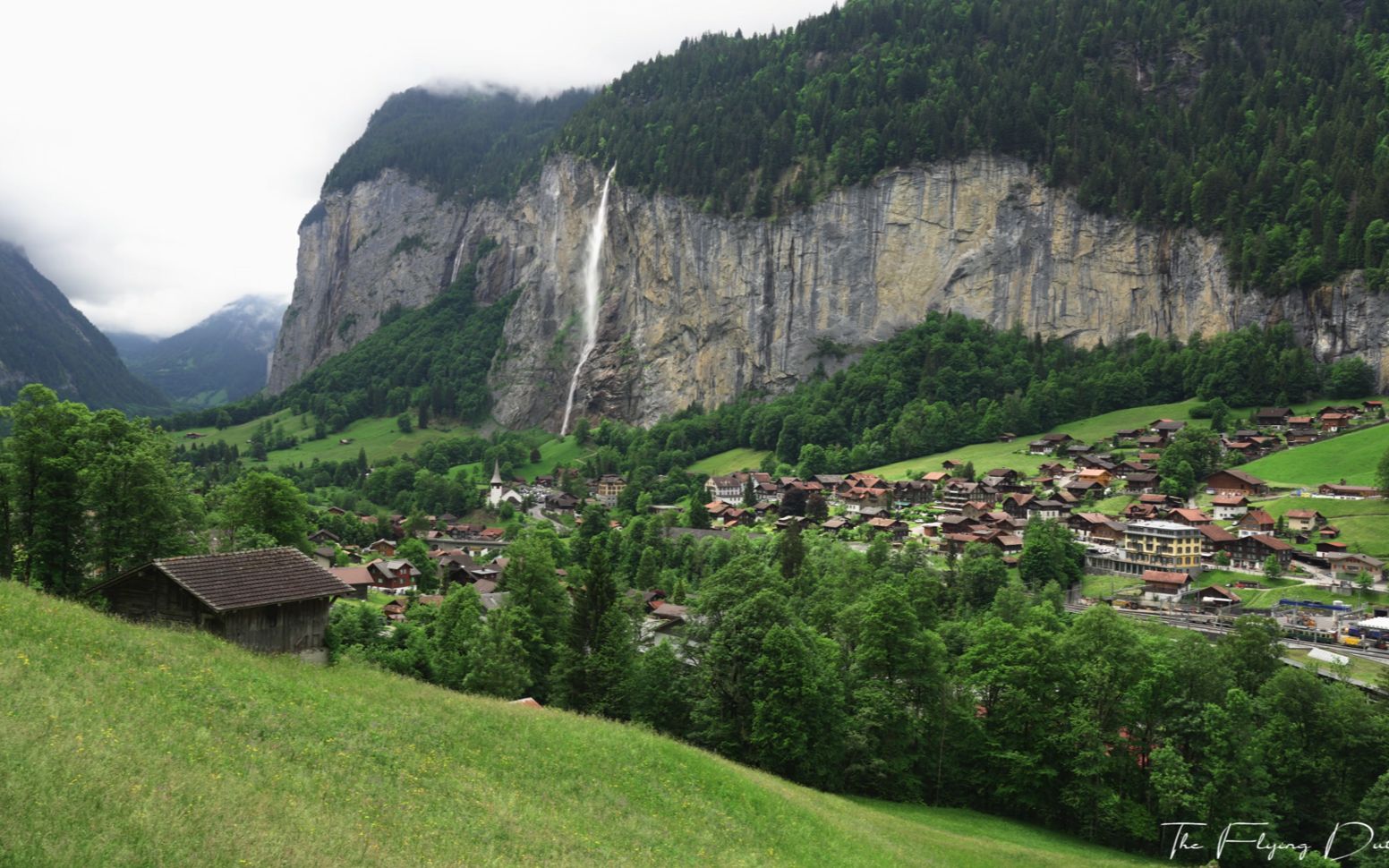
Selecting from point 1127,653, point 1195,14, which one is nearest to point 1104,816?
point 1127,653

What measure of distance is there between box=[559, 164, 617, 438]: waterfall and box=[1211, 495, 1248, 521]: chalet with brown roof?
114878 millimetres

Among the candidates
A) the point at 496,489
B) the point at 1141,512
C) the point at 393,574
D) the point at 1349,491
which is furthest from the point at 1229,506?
the point at 496,489

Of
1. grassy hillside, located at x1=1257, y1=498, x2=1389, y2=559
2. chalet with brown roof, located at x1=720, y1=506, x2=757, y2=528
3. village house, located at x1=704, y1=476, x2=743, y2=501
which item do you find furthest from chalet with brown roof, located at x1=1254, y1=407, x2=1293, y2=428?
village house, located at x1=704, y1=476, x2=743, y2=501

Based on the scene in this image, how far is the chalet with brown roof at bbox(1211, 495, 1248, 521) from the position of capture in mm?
70812

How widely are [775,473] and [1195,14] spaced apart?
10491 centimetres

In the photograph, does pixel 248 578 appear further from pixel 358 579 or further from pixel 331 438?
pixel 331 438

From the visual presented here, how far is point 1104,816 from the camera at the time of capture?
30.1 metres

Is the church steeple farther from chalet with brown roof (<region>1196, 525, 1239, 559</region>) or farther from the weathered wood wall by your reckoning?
the weathered wood wall

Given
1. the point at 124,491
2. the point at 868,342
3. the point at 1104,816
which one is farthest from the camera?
the point at 868,342

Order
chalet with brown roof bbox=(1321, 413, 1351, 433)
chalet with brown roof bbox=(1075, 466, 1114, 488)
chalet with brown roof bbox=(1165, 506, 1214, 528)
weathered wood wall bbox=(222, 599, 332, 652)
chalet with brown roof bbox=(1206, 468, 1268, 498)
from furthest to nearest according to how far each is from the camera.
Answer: chalet with brown roof bbox=(1321, 413, 1351, 433) → chalet with brown roof bbox=(1075, 466, 1114, 488) → chalet with brown roof bbox=(1206, 468, 1268, 498) → chalet with brown roof bbox=(1165, 506, 1214, 528) → weathered wood wall bbox=(222, 599, 332, 652)

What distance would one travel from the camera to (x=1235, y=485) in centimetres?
7475

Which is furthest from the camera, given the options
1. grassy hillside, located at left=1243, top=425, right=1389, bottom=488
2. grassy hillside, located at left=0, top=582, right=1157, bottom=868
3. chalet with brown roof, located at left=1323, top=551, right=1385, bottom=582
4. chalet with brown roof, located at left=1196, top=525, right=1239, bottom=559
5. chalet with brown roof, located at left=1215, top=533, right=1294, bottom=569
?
grassy hillside, located at left=1243, top=425, right=1389, bottom=488

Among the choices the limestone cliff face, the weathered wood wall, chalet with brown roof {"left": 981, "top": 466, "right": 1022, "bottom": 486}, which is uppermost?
the limestone cliff face

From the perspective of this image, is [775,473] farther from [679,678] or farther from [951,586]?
[679,678]
